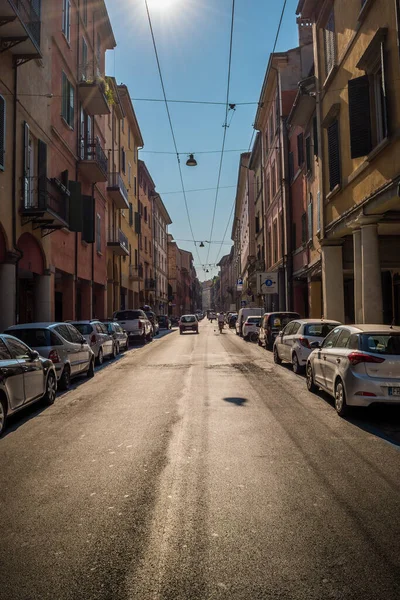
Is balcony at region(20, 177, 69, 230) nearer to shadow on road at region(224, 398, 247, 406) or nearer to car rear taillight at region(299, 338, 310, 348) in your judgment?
car rear taillight at region(299, 338, 310, 348)

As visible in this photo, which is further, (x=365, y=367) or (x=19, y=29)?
(x=19, y=29)

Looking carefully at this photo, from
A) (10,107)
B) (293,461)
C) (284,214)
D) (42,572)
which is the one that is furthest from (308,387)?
(284,214)

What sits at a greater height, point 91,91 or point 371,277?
point 91,91

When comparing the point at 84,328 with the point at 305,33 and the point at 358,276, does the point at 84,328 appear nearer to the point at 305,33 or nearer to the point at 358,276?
the point at 358,276

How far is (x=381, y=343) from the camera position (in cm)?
805

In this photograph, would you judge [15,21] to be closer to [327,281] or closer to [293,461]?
[327,281]

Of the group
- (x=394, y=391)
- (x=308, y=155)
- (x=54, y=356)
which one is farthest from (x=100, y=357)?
(x=308, y=155)

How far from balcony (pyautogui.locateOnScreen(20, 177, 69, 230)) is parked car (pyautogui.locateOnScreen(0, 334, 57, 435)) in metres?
8.37

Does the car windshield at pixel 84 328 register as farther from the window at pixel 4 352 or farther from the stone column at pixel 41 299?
the window at pixel 4 352

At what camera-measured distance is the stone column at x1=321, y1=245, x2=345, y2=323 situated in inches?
727

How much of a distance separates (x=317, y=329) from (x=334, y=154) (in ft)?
22.0

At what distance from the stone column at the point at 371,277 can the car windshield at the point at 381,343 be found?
20.1ft

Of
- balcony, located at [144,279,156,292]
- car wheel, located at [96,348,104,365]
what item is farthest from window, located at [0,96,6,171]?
balcony, located at [144,279,156,292]

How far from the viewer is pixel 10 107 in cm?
1597
